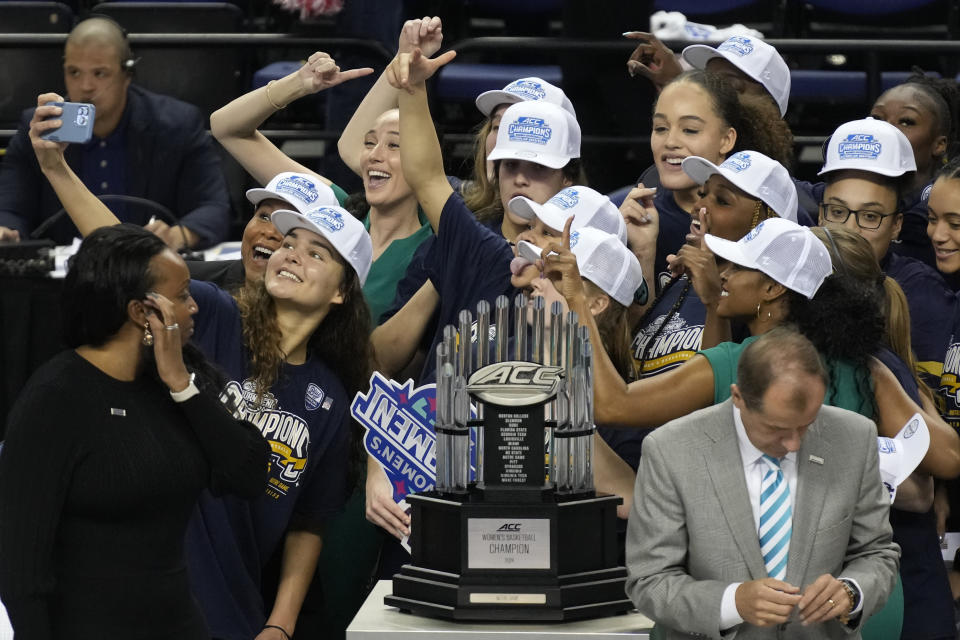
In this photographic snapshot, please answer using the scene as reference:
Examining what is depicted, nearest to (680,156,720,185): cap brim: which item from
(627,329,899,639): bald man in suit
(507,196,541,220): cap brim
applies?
(507,196,541,220): cap brim

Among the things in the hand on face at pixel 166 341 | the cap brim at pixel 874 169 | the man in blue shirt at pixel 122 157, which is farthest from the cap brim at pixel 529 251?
the man in blue shirt at pixel 122 157

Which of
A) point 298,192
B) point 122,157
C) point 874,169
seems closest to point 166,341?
point 298,192

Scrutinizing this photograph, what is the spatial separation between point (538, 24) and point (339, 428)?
4.13 meters

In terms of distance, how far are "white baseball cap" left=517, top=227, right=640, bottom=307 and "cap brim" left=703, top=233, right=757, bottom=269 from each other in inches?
9.4

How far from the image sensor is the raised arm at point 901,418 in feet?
A: 12.5

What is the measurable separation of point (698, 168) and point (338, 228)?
108 cm

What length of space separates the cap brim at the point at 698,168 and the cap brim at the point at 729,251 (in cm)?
62

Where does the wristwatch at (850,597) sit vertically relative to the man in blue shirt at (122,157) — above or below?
below

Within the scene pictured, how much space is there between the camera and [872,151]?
4812mm

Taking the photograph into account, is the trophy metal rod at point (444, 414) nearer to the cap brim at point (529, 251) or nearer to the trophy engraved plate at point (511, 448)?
the trophy engraved plate at point (511, 448)

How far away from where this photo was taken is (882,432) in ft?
12.7

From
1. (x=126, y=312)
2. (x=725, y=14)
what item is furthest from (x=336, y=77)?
(x=725, y=14)

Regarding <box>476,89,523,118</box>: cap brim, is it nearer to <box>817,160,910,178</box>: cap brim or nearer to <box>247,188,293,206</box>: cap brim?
<box>247,188,293,206</box>: cap brim

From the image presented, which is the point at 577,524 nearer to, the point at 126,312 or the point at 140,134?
the point at 126,312
